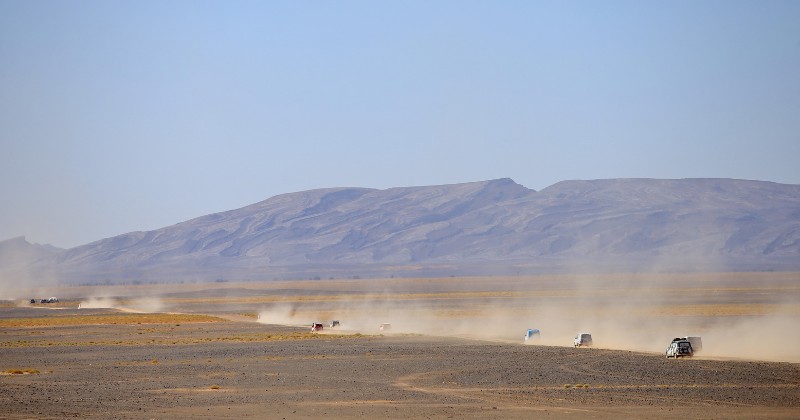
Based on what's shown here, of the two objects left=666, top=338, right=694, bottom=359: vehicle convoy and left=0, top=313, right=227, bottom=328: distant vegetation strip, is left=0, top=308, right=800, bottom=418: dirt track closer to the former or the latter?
left=666, top=338, right=694, bottom=359: vehicle convoy

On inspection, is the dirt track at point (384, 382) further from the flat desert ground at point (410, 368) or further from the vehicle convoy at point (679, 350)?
the vehicle convoy at point (679, 350)

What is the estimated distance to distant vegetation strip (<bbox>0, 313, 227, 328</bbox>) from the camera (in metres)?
95.2

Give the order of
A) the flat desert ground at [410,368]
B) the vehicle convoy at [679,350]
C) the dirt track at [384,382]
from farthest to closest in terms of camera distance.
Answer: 1. the vehicle convoy at [679,350]
2. the flat desert ground at [410,368]
3. the dirt track at [384,382]

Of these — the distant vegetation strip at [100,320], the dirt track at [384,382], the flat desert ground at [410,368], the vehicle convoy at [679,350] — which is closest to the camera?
the dirt track at [384,382]

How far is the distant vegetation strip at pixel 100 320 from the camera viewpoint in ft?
312

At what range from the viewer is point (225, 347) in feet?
203

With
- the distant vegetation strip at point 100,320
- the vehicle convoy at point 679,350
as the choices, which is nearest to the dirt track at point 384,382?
the vehicle convoy at point 679,350

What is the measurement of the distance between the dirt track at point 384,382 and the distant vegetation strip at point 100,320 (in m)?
32.3

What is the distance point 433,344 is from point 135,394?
86.7 ft

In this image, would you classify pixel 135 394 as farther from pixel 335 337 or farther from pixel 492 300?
pixel 492 300

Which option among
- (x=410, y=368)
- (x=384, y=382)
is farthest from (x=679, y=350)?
(x=384, y=382)

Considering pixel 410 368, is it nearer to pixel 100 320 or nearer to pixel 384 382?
pixel 384 382

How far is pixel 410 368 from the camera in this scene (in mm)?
46031

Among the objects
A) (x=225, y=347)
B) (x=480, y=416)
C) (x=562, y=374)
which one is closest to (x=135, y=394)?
(x=480, y=416)
